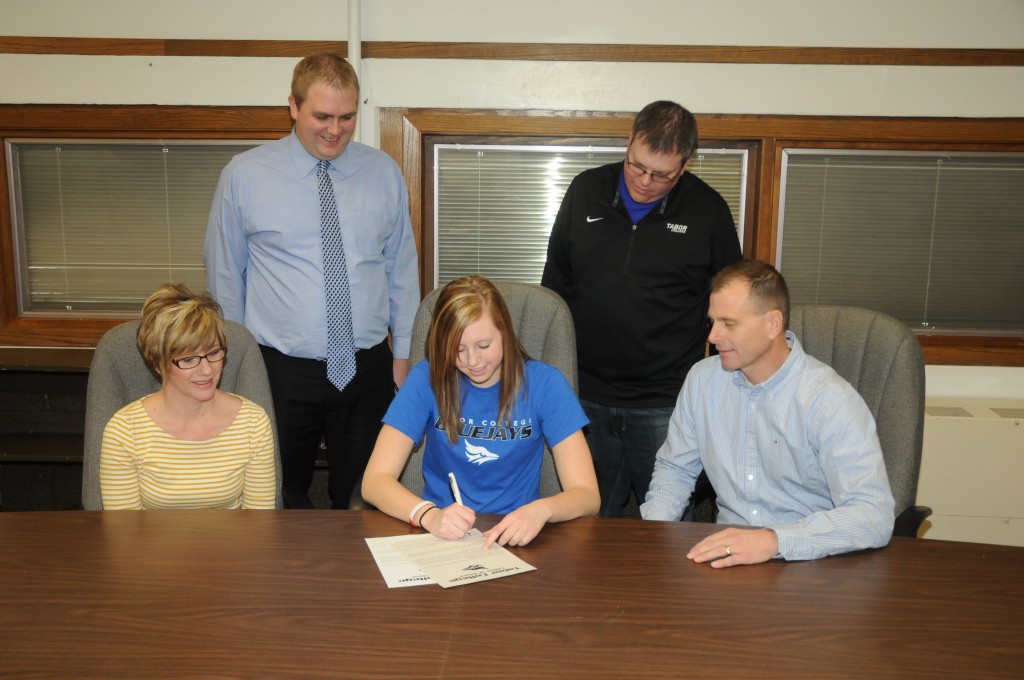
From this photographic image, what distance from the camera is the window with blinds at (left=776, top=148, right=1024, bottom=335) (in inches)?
130

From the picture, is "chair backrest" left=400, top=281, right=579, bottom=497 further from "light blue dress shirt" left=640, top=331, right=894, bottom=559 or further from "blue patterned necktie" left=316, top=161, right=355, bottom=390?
"blue patterned necktie" left=316, top=161, right=355, bottom=390

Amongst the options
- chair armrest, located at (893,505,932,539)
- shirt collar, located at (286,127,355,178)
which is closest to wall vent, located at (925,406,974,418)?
chair armrest, located at (893,505,932,539)

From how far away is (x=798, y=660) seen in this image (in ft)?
4.00

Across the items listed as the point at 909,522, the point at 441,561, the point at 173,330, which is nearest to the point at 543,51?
the point at 173,330

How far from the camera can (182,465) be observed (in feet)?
6.38

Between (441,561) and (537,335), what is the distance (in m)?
0.77

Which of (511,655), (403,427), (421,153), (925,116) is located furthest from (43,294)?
(925,116)

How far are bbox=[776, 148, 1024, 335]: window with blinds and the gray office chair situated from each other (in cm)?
133

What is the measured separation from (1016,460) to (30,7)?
158 inches

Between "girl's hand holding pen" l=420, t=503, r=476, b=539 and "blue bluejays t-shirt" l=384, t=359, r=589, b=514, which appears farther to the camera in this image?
"blue bluejays t-shirt" l=384, t=359, r=589, b=514

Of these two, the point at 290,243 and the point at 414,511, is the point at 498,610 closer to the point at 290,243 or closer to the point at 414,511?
the point at 414,511

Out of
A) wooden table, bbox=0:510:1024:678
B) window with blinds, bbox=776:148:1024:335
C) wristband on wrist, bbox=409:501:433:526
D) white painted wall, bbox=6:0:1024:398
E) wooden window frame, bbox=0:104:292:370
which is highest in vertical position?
white painted wall, bbox=6:0:1024:398

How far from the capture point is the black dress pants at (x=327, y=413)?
2.46 metres

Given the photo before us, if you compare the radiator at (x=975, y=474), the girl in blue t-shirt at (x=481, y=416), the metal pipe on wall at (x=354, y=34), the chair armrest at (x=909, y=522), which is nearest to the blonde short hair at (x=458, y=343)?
the girl in blue t-shirt at (x=481, y=416)
